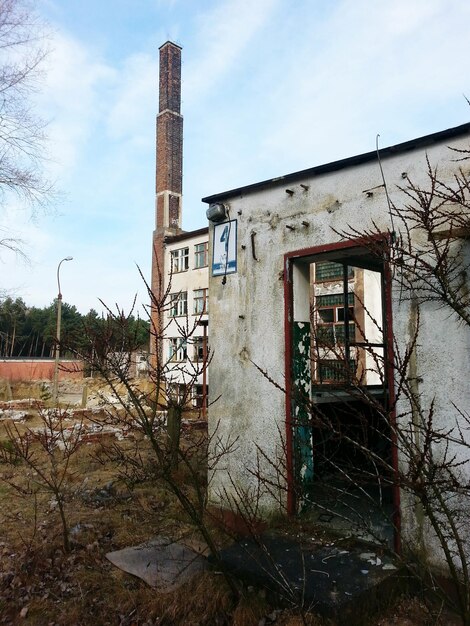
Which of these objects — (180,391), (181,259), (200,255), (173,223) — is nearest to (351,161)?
(180,391)

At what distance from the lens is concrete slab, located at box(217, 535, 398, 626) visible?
3.51 meters

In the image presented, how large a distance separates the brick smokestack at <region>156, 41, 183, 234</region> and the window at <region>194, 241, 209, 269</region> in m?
3.04

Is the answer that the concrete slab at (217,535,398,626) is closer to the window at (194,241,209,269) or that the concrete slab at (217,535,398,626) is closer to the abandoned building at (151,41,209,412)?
the abandoned building at (151,41,209,412)

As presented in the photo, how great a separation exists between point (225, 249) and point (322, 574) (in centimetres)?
374

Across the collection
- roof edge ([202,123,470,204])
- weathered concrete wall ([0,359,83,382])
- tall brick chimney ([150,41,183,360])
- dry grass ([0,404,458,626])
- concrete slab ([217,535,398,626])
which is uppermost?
tall brick chimney ([150,41,183,360])

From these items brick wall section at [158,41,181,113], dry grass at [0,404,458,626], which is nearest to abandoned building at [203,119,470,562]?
dry grass at [0,404,458,626]

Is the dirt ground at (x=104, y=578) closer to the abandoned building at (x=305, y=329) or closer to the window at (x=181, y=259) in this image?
the abandoned building at (x=305, y=329)

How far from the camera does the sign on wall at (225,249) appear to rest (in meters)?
6.10

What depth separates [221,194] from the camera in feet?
20.4

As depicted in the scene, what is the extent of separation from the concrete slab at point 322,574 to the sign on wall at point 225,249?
3.10 meters

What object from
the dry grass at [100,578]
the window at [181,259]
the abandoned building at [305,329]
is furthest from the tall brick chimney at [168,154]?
the abandoned building at [305,329]

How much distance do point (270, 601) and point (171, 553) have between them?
1.58 meters

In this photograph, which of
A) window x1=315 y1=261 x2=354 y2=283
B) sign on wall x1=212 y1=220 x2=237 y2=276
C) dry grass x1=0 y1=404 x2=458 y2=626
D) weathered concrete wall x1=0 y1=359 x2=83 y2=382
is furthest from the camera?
weathered concrete wall x1=0 y1=359 x2=83 y2=382

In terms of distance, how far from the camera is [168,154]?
3300 centimetres
